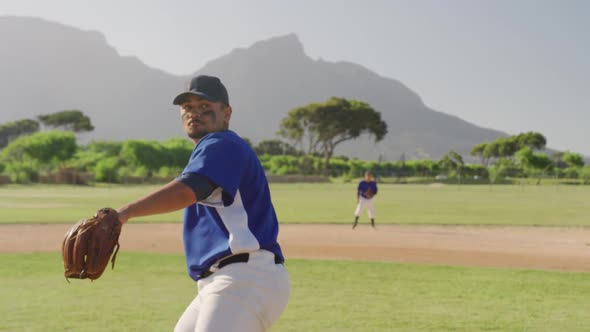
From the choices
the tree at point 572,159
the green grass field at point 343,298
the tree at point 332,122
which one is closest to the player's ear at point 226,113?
the green grass field at point 343,298

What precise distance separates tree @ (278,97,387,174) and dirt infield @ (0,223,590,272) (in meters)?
101

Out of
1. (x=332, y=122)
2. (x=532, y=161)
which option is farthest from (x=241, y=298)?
(x=532, y=161)

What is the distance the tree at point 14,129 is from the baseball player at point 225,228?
193511 mm

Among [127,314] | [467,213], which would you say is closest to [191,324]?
[127,314]

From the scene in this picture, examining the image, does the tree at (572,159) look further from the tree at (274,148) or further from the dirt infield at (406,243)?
the dirt infield at (406,243)

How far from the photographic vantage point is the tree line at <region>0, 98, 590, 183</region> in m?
103

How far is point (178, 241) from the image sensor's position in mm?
18328

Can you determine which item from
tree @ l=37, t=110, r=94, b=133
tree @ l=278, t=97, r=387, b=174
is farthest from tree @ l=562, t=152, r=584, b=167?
tree @ l=37, t=110, r=94, b=133

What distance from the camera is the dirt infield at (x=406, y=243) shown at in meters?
14.9

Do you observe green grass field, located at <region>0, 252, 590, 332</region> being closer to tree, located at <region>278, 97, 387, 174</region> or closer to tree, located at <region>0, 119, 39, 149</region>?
tree, located at <region>278, 97, 387, 174</region>

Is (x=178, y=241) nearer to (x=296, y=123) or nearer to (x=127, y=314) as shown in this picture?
(x=127, y=314)

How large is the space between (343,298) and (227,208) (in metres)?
6.21

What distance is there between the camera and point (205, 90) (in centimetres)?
319

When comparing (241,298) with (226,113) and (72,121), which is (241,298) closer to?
(226,113)
